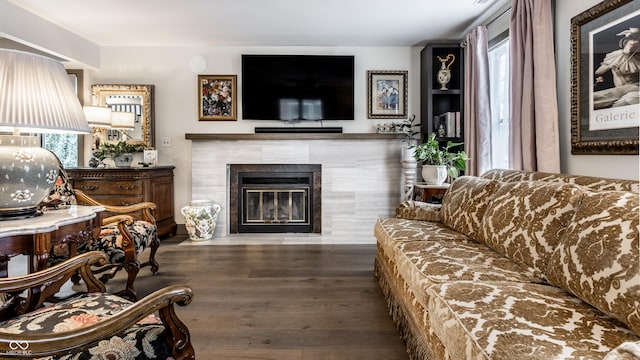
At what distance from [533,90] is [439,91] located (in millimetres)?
1632

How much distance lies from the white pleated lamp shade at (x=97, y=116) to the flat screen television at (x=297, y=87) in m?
1.48

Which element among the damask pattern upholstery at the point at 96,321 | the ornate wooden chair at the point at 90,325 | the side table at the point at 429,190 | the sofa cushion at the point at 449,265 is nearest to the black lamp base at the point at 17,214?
the ornate wooden chair at the point at 90,325

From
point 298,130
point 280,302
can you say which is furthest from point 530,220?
point 298,130

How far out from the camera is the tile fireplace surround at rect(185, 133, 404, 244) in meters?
4.38

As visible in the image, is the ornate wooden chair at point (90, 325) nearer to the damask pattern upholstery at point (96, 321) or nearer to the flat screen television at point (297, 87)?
the damask pattern upholstery at point (96, 321)

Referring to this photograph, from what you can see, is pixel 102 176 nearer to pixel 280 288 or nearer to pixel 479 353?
pixel 280 288

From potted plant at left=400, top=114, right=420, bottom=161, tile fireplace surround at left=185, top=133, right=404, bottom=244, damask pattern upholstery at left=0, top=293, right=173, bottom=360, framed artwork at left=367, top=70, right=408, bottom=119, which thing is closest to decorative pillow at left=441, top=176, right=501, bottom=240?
potted plant at left=400, top=114, right=420, bottom=161

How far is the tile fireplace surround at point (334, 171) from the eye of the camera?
14.4 feet

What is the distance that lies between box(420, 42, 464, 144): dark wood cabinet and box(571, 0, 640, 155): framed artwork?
1787 mm

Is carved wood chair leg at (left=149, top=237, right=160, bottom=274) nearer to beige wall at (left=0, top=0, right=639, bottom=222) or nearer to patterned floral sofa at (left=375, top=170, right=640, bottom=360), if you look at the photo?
beige wall at (left=0, top=0, right=639, bottom=222)

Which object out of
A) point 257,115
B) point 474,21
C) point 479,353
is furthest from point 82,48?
point 479,353

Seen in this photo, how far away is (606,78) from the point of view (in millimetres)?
2061

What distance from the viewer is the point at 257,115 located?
4441 mm

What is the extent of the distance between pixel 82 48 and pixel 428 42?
4.13 m
